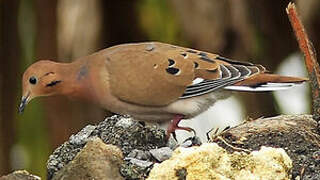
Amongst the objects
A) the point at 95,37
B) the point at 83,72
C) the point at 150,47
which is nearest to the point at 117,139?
the point at 83,72

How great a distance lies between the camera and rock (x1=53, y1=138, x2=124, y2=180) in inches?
136

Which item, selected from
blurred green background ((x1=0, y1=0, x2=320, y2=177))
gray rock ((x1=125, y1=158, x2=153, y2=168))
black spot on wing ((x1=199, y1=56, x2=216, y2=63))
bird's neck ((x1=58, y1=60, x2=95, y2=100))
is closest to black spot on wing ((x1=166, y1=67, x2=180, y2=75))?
black spot on wing ((x1=199, y1=56, x2=216, y2=63))

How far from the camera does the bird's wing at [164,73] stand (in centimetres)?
457

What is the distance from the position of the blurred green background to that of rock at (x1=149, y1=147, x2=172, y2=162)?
3114 millimetres

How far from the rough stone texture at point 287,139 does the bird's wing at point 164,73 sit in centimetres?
58

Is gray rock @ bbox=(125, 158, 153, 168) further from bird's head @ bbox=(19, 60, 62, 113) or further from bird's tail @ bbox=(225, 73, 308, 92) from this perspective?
bird's tail @ bbox=(225, 73, 308, 92)

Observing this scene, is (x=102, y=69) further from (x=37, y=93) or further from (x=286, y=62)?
(x=286, y=62)

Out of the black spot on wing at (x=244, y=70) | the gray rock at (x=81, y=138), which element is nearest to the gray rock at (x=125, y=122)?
the gray rock at (x=81, y=138)

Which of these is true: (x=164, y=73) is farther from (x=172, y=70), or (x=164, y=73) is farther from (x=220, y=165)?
(x=220, y=165)

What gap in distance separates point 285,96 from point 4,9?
216 centimetres

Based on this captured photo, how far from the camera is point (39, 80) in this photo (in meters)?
4.41

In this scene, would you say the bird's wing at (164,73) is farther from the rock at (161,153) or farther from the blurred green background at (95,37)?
the blurred green background at (95,37)

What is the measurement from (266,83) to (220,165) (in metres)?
1.32

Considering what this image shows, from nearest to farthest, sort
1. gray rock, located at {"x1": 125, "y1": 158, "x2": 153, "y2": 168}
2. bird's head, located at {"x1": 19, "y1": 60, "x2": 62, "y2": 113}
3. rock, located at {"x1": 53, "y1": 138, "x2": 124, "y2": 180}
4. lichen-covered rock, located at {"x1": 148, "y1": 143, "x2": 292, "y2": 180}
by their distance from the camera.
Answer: lichen-covered rock, located at {"x1": 148, "y1": 143, "x2": 292, "y2": 180}, rock, located at {"x1": 53, "y1": 138, "x2": 124, "y2": 180}, gray rock, located at {"x1": 125, "y1": 158, "x2": 153, "y2": 168}, bird's head, located at {"x1": 19, "y1": 60, "x2": 62, "y2": 113}
